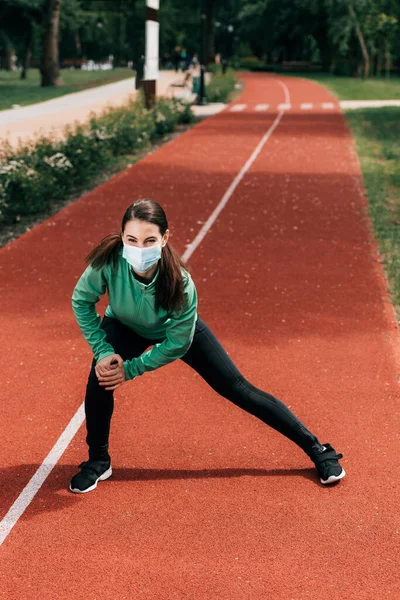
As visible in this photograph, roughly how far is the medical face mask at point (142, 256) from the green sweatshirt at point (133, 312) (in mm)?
139

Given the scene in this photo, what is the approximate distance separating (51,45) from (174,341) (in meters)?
46.9

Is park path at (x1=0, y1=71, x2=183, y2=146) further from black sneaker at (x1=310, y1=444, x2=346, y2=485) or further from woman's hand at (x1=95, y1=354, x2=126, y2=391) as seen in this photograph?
woman's hand at (x1=95, y1=354, x2=126, y2=391)

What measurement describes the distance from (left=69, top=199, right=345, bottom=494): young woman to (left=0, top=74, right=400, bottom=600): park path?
0.39m

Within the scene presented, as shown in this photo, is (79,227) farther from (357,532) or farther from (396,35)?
(396,35)

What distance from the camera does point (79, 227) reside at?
47.4 ft

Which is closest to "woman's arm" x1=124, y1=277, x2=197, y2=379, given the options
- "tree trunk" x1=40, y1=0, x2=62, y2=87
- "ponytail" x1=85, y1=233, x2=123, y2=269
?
"ponytail" x1=85, y1=233, x2=123, y2=269

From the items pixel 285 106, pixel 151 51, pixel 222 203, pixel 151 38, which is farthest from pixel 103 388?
pixel 285 106

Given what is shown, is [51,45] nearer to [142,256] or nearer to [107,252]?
[107,252]

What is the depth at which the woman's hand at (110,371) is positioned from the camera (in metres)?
4.94

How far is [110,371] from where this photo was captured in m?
4.92

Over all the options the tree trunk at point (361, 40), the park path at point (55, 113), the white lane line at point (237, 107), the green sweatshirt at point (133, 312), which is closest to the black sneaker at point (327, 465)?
the green sweatshirt at point (133, 312)

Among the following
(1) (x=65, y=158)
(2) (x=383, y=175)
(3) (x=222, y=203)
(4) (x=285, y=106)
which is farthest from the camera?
(4) (x=285, y=106)

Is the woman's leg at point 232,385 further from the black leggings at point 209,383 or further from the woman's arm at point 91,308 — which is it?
the woman's arm at point 91,308

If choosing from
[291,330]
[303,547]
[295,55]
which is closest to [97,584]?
[303,547]
